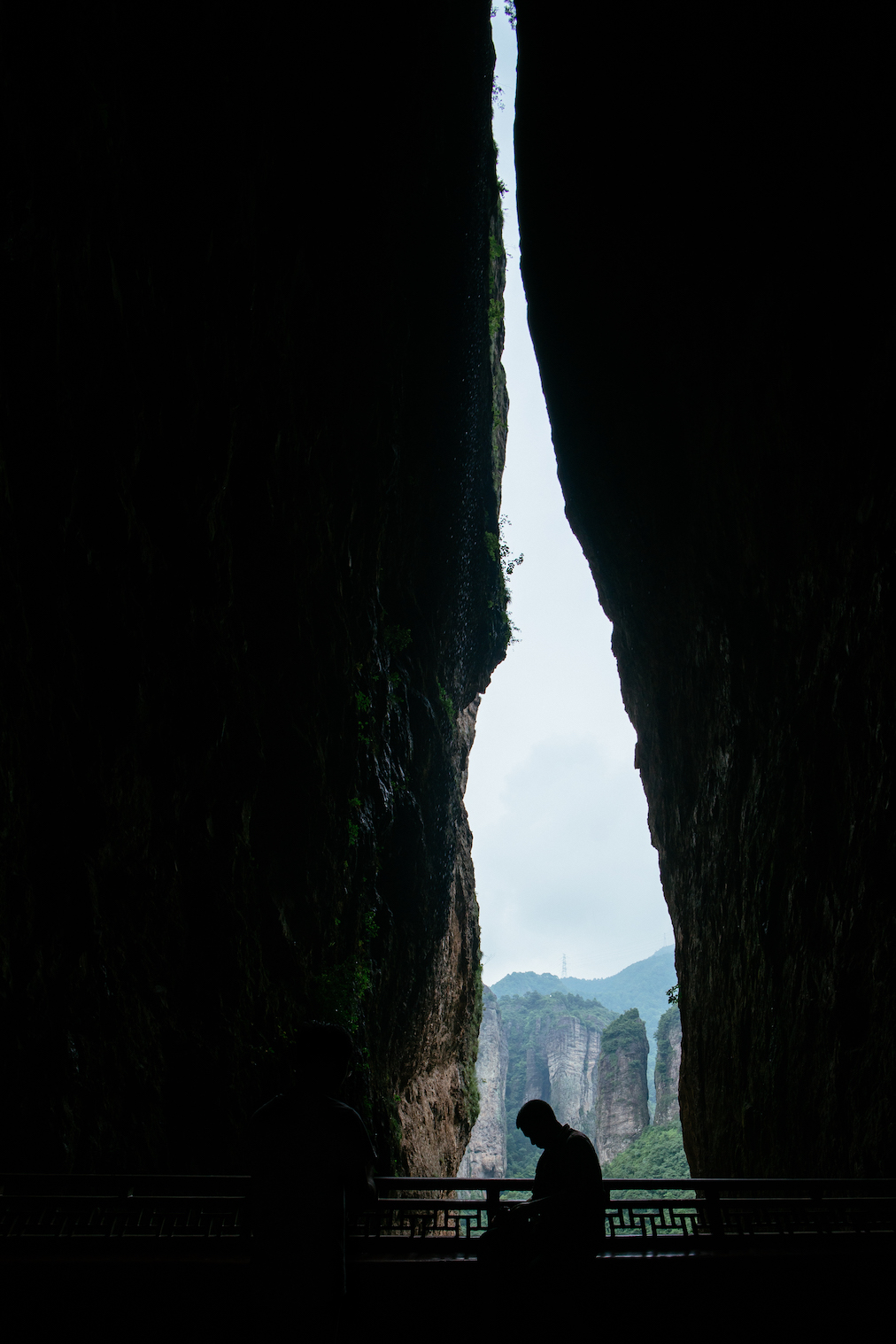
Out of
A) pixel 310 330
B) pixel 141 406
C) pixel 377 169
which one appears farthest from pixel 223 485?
pixel 377 169

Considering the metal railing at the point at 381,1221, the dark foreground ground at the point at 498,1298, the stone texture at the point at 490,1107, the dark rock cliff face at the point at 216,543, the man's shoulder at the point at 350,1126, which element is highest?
the dark rock cliff face at the point at 216,543

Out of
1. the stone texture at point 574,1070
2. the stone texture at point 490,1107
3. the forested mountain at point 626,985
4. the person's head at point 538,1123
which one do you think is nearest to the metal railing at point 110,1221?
the person's head at point 538,1123

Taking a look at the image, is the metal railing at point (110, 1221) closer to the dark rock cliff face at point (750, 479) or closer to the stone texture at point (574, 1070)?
the dark rock cliff face at point (750, 479)

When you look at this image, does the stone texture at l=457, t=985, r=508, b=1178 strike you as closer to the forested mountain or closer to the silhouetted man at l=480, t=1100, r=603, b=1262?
the silhouetted man at l=480, t=1100, r=603, b=1262

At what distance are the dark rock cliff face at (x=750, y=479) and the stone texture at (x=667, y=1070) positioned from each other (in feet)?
145

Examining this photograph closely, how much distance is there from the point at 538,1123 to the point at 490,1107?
213 ft

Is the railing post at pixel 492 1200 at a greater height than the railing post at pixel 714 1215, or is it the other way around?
the railing post at pixel 492 1200

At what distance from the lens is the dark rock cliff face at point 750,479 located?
15.6ft

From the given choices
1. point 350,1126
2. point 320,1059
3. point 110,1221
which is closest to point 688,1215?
point 350,1126

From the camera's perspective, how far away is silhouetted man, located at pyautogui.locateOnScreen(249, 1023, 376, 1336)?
2107mm

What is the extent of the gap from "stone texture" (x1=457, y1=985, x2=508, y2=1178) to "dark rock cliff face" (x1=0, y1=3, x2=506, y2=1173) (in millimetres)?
42743

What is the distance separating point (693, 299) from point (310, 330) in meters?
4.42

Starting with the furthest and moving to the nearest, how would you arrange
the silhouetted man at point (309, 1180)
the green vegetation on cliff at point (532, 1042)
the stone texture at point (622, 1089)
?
the green vegetation on cliff at point (532, 1042) < the stone texture at point (622, 1089) < the silhouetted man at point (309, 1180)

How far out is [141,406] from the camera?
4.54 m
